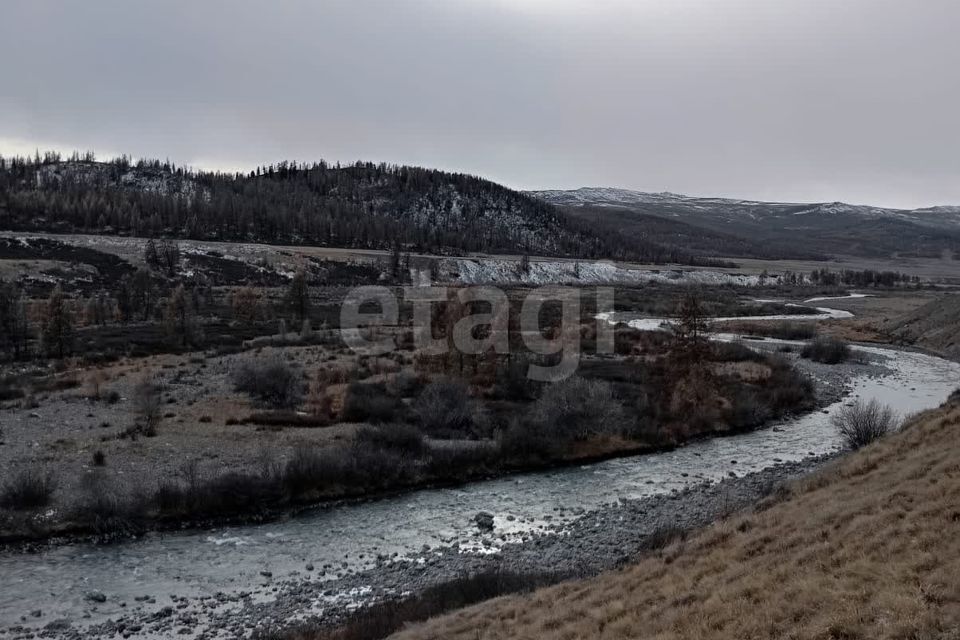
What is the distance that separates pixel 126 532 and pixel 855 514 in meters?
18.3

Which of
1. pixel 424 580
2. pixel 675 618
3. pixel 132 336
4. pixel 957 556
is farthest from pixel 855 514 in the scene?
pixel 132 336

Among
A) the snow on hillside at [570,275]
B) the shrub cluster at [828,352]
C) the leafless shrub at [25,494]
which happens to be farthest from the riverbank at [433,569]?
the snow on hillside at [570,275]

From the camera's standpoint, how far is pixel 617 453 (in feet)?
92.1

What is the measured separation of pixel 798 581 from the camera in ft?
31.8

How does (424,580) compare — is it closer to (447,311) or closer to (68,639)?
(68,639)

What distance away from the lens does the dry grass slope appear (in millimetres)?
8227

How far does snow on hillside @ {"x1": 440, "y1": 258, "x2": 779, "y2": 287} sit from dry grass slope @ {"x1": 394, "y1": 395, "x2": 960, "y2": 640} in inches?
4328

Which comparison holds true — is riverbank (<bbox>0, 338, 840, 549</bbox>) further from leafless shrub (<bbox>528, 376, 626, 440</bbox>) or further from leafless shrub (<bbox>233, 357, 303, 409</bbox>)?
leafless shrub (<bbox>233, 357, 303, 409</bbox>)

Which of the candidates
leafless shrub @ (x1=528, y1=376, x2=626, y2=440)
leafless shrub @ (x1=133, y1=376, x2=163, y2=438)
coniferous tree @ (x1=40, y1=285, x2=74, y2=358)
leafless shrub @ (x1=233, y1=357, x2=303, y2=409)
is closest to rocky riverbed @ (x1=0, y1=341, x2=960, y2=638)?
leafless shrub @ (x1=528, y1=376, x2=626, y2=440)

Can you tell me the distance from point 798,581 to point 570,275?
138994mm

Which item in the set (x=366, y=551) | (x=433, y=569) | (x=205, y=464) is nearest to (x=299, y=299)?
(x=205, y=464)

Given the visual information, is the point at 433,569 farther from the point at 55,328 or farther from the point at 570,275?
the point at 570,275

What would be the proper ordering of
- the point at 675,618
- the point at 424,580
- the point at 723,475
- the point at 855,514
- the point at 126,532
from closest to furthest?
the point at 675,618 → the point at 855,514 → the point at 424,580 → the point at 126,532 → the point at 723,475

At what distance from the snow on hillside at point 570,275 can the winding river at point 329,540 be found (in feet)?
322
